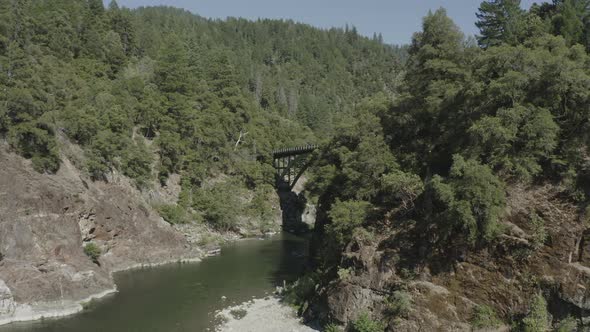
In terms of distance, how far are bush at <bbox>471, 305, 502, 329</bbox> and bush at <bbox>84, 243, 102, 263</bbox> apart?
2771 centimetres

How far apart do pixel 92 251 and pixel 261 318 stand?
15.7 m

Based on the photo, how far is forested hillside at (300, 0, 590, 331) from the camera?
21500 mm

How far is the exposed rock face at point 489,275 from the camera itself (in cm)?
2084

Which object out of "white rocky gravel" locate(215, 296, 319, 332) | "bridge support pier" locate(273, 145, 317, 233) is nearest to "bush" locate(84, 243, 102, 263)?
"white rocky gravel" locate(215, 296, 319, 332)

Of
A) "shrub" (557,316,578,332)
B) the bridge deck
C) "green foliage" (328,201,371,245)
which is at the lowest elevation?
"shrub" (557,316,578,332)

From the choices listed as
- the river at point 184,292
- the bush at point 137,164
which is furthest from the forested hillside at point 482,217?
the bush at point 137,164

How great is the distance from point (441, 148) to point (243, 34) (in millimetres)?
146514

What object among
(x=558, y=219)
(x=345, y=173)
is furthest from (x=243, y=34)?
(x=558, y=219)

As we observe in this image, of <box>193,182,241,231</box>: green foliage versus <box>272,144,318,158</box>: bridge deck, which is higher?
<box>272,144,318,158</box>: bridge deck

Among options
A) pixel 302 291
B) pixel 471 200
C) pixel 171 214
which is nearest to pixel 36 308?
pixel 302 291

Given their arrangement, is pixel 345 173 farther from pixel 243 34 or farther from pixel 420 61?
pixel 243 34

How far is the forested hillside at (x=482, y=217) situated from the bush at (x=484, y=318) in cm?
5

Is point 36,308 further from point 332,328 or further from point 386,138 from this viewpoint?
point 386,138

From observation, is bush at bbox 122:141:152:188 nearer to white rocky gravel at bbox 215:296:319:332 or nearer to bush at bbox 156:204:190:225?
bush at bbox 156:204:190:225
